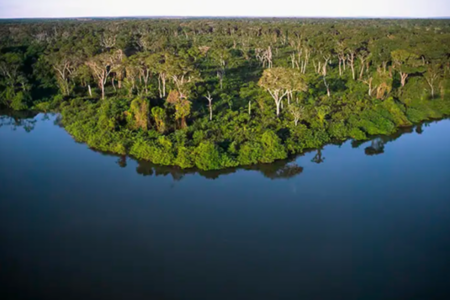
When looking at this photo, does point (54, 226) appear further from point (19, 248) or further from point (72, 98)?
point (72, 98)

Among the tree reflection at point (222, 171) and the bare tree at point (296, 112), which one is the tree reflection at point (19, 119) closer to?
the tree reflection at point (222, 171)

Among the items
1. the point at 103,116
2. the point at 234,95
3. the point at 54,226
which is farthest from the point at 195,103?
the point at 54,226

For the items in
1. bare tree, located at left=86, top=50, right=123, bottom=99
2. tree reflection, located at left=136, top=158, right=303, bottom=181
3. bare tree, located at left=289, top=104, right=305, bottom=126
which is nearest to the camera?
tree reflection, located at left=136, top=158, right=303, bottom=181

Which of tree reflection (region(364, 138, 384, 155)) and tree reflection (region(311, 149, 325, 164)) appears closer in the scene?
tree reflection (region(311, 149, 325, 164))

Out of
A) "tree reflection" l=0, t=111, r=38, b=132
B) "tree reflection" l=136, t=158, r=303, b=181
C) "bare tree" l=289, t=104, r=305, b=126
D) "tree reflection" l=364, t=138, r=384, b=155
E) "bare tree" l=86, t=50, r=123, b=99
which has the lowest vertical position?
"tree reflection" l=136, t=158, r=303, b=181

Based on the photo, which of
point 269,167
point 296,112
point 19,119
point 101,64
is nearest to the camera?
point 269,167

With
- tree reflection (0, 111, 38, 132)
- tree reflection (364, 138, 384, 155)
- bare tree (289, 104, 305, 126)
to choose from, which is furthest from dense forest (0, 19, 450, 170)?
tree reflection (0, 111, 38, 132)

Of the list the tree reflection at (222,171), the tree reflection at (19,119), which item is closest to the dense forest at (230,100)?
the tree reflection at (222,171)

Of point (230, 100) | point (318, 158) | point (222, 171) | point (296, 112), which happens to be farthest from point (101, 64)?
point (318, 158)

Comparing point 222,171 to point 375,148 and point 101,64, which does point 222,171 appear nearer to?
point 375,148

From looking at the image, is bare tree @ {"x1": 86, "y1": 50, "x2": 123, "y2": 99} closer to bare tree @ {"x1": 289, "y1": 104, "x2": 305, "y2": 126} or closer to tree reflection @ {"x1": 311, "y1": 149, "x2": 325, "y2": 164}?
bare tree @ {"x1": 289, "y1": 104, "x2": 305, "y2": 126}

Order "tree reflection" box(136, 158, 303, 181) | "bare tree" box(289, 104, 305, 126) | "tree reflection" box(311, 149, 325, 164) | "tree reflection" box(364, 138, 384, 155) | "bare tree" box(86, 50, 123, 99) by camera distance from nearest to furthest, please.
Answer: "tree reflection" box(136, 158, 303, 181), "tree reflection" box(311, 149, 325, 164), "tree reflection" box(364, 138, 384, 155), "bare tree" box(289, 104, 305, 126), "bare tree" box(86, 50, 123, 99)
